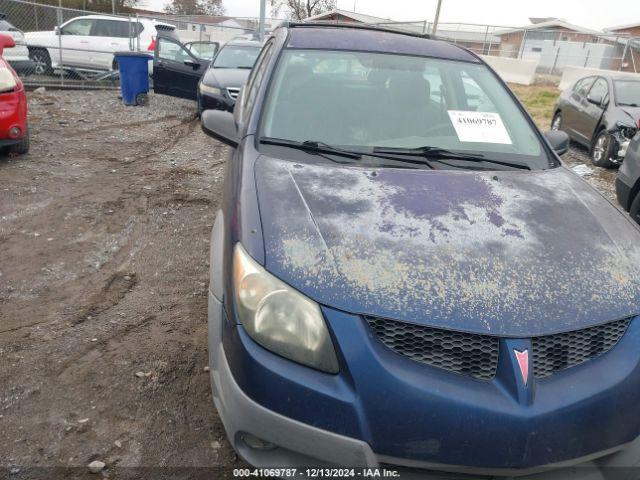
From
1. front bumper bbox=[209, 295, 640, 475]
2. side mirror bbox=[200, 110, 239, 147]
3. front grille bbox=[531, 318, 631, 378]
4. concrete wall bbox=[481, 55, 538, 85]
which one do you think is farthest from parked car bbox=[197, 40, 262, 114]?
concrete wall bbox=[481, 55, 538, 85]

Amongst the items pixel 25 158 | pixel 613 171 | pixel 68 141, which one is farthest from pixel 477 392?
pixel 613 171

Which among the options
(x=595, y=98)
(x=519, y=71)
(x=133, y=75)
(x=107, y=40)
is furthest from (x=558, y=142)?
(x=519, y=71)

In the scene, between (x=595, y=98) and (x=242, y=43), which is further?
(x=242, y=43)

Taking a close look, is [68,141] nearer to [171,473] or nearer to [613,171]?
[171,473]

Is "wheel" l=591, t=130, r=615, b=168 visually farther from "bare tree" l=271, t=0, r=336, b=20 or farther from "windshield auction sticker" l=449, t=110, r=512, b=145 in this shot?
"bare tree" l=271, t=0, r=336, b=20

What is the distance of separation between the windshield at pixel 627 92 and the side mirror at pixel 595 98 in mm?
278

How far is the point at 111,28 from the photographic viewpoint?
44.9ft

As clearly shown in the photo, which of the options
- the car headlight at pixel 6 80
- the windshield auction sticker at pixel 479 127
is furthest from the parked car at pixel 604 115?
the car headlight at pixel 6 80

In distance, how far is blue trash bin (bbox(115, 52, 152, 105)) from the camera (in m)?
10.4

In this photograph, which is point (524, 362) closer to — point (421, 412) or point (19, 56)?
point (421, 412)

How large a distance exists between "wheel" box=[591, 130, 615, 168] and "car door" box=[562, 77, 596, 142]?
0.66m

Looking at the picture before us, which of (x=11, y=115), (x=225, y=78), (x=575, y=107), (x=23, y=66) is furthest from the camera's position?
(x=23, y=66)

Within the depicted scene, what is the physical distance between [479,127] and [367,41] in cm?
102

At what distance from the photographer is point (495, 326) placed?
1647 mm
